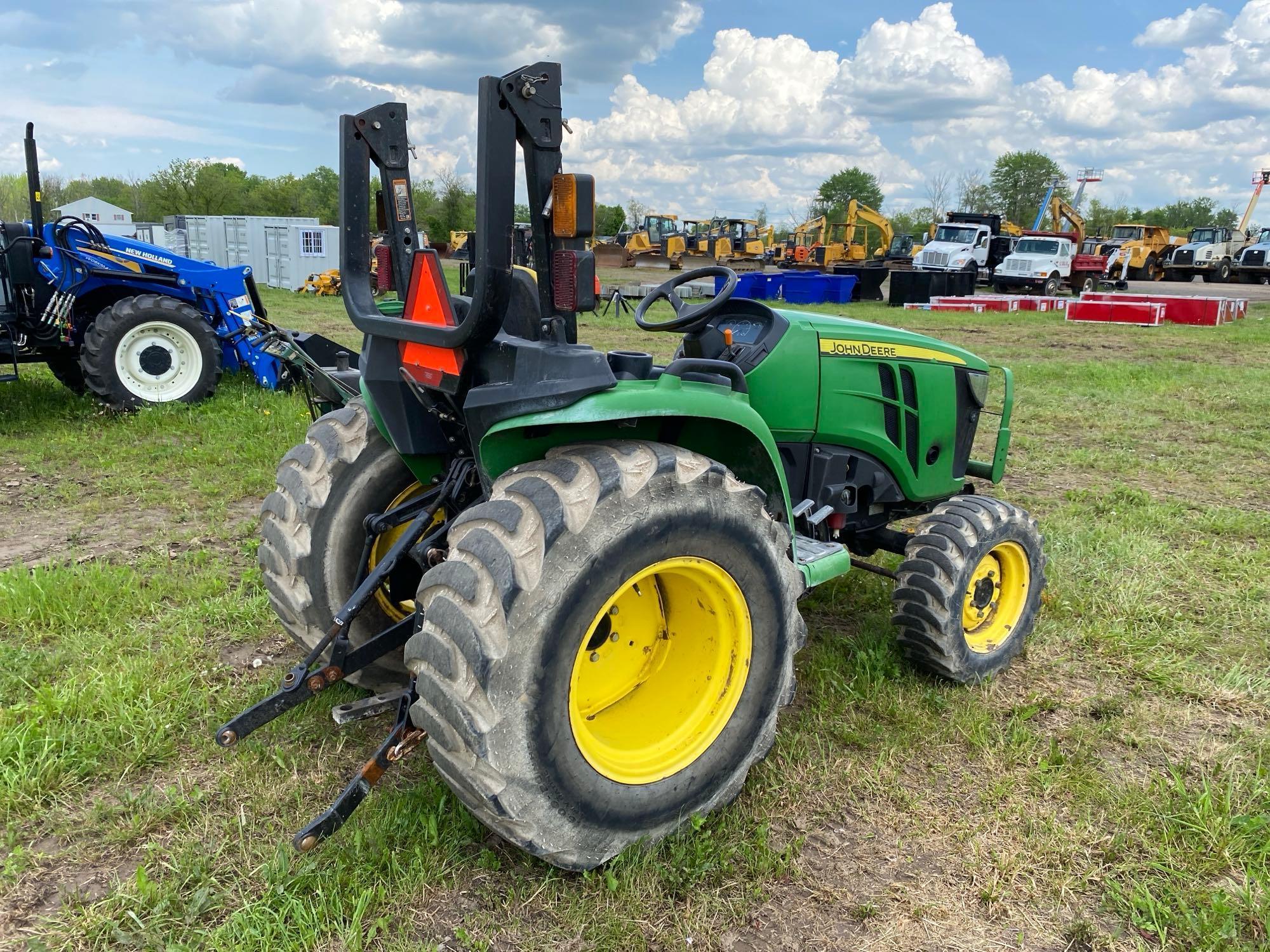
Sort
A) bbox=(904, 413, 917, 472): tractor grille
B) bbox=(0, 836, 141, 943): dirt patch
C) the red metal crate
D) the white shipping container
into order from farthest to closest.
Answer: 1. the white shipping container
2. the red metal crate
3. bbox=(904, 413, 917, 472): tractor grille
4. bbox=(0, 836, 141, 943): dirt patch

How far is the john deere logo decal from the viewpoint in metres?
3.53

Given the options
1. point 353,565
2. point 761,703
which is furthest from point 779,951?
point 353,565

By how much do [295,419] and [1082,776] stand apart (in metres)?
6.62

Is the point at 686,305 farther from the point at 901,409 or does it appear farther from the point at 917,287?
the point at 917,287

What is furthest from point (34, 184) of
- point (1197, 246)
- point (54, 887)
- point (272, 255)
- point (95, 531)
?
point (1197, 246)

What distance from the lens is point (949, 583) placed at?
11.1 feet

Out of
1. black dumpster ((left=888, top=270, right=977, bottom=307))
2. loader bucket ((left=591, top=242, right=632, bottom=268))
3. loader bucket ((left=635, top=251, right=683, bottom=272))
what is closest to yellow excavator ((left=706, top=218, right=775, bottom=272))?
loader bucket ((left=635, top=251, right=683, bottom=272))

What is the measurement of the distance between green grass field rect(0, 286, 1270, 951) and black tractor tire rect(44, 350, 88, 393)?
4.38 meters

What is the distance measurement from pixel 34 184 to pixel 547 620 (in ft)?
26.0

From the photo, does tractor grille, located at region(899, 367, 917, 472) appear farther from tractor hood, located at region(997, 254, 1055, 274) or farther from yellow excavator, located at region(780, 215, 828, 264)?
yellow excavator, located at region(780, 215, 828, 264)

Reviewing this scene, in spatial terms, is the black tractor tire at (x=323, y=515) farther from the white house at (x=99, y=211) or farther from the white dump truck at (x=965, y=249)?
the white house at (x=99, y=211)

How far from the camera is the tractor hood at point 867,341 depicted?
11.6ft

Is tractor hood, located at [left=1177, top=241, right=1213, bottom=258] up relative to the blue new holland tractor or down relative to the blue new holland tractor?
up

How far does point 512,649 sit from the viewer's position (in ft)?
A: 6.79
